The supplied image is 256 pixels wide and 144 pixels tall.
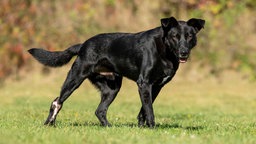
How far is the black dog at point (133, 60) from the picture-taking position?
32.6 feet

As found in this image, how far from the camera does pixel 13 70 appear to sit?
25.0 meters

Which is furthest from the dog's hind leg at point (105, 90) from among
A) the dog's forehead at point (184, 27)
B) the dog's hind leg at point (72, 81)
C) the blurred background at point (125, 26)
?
the blurred background at point (125, 26)

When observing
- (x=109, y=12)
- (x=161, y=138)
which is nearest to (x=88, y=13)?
(x=109, y=12)

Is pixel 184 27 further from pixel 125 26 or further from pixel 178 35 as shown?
pixel 125 26

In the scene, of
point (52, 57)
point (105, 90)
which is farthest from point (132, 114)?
point (52, 57)

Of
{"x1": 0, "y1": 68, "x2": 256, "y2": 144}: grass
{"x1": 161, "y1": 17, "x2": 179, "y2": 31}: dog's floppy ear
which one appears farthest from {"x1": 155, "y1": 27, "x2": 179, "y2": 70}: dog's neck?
{"x1": 0, "y1": 68, "x2": 256, "y2": 144}: grass

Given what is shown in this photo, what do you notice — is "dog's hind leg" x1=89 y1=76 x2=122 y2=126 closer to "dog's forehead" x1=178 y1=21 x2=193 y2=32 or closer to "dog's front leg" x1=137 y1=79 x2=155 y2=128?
"dog's front leg" x1=137 y1=79 x2=155 y2=128

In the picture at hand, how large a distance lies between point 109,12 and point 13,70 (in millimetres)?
4619

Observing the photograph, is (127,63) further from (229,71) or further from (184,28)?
(229,71)

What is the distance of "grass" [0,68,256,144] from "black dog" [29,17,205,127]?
54 cm

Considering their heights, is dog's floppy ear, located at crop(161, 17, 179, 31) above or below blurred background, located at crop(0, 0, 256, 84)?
below

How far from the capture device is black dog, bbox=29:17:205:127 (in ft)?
32.6

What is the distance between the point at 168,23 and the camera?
992 cm

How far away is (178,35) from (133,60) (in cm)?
90
